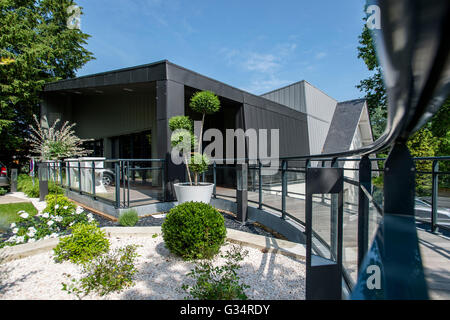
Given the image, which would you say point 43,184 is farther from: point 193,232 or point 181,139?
point 193,232

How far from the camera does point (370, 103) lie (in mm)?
17000

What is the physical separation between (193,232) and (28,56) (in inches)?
607

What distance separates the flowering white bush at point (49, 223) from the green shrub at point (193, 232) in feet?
6.13

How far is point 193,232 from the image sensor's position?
280 cm

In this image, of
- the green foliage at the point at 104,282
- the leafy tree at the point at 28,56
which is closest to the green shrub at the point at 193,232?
the green foliage at the point at 104,282

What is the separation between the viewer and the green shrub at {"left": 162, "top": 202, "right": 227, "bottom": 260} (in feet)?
Result: 9.09

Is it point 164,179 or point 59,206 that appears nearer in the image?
point 59,206

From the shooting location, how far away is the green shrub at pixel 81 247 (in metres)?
2.73

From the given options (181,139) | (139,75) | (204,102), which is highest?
(139,75)

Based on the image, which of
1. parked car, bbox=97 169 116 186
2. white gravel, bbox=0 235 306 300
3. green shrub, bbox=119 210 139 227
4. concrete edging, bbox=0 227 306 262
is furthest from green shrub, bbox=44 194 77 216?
parked car, bbox=97 169 116 186

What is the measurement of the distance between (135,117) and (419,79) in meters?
11.7

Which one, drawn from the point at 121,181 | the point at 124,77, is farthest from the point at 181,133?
the point at 124,77

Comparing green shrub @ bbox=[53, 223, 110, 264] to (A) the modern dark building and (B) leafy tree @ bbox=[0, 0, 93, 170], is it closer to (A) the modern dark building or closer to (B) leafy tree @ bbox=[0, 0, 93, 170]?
(A) the modern dark building

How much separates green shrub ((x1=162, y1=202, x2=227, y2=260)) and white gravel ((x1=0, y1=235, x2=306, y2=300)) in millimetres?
143
